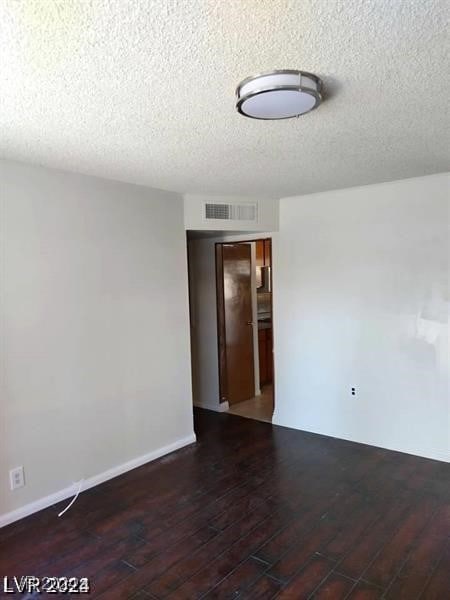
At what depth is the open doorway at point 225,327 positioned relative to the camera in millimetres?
4852

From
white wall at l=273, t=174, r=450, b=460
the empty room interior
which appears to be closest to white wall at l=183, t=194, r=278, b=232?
the empty room interior

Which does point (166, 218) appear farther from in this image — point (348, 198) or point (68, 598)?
point (68, 598)

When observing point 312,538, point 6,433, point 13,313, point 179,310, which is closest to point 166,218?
point 179,310

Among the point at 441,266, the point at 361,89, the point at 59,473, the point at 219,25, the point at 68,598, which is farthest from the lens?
Result: the point at 441,266

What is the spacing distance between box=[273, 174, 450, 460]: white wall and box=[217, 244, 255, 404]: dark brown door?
75 centimetres

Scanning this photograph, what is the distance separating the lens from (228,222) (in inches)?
158

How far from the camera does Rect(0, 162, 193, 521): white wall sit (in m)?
2.73

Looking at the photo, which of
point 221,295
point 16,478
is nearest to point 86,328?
point 16,478

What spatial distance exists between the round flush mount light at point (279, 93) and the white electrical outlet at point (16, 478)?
2522mm

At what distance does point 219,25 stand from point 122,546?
2.57 m

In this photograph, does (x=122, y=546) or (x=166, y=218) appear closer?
(x=122, y=546)

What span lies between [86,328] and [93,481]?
1.14 metres

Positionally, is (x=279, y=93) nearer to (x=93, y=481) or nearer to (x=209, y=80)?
(x=209, y=80)

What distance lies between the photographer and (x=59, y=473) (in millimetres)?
2953
